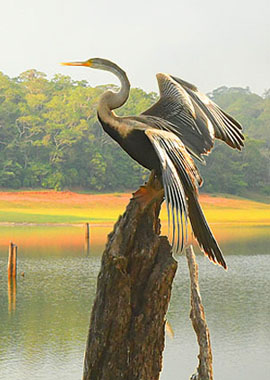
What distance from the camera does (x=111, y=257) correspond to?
415 centimetres

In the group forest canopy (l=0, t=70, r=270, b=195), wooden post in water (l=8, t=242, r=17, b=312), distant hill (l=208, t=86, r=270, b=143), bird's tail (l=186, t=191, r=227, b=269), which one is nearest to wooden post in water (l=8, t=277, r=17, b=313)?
wooden post in water (l=8, t=242, r=17, b=312)

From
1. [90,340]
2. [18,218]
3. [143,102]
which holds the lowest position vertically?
[18,218]

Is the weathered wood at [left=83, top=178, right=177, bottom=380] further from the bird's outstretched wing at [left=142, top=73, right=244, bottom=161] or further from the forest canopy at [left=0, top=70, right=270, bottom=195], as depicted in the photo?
the forest canopy at [left=0, top=70, right=270, bottom=195]

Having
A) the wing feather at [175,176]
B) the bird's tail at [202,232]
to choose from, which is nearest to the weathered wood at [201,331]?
the bird's tail at [202,232]

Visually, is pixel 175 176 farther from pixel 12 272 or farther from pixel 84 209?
pixel 84 209

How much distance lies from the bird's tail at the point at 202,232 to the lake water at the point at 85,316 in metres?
7.55

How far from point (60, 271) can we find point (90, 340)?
16329 millimetres

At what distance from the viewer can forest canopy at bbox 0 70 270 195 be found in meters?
47.8

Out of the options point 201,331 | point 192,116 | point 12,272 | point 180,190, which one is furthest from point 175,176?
point 12,272

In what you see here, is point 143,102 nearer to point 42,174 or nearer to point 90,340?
point 42,174

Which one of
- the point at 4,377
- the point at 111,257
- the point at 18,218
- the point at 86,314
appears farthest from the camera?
the point at 18,218

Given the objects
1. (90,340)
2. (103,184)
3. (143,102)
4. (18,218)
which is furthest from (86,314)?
(143,102)

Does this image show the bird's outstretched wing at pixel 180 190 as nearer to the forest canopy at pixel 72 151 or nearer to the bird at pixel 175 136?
the bird at pixel 175 136

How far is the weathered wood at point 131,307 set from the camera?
420cm
